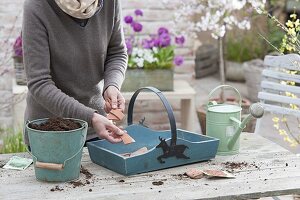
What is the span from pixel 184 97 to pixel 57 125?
2.37 m

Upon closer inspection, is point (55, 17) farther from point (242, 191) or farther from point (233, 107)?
point (242, 191)

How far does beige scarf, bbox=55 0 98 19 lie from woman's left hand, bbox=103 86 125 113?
310mm

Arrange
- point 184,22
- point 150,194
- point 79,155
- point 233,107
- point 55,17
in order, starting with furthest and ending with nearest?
point 184,22 → point 233,107 → point 55,17 → point 79,155 → point 150,194

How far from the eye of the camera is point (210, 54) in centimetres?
782

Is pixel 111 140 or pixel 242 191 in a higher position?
pixel 111 140

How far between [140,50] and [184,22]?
673 millimetres

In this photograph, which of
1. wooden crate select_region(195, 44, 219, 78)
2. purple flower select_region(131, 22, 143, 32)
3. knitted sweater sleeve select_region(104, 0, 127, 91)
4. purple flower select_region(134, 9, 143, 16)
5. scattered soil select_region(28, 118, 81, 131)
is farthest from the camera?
wooden crate select_region(195, 44, 219, 78)

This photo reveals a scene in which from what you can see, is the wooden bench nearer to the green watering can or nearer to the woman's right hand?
the green watering can

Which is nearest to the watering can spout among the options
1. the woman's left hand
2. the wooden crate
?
the woman's left hand

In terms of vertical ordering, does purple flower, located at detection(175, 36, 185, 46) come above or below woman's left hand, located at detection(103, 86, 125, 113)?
above

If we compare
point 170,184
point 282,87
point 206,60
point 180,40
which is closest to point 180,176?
point 170,184

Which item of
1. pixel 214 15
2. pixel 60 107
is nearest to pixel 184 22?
pixel 214 15

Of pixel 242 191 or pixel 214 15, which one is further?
pixel 214 15

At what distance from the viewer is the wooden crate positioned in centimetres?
768
